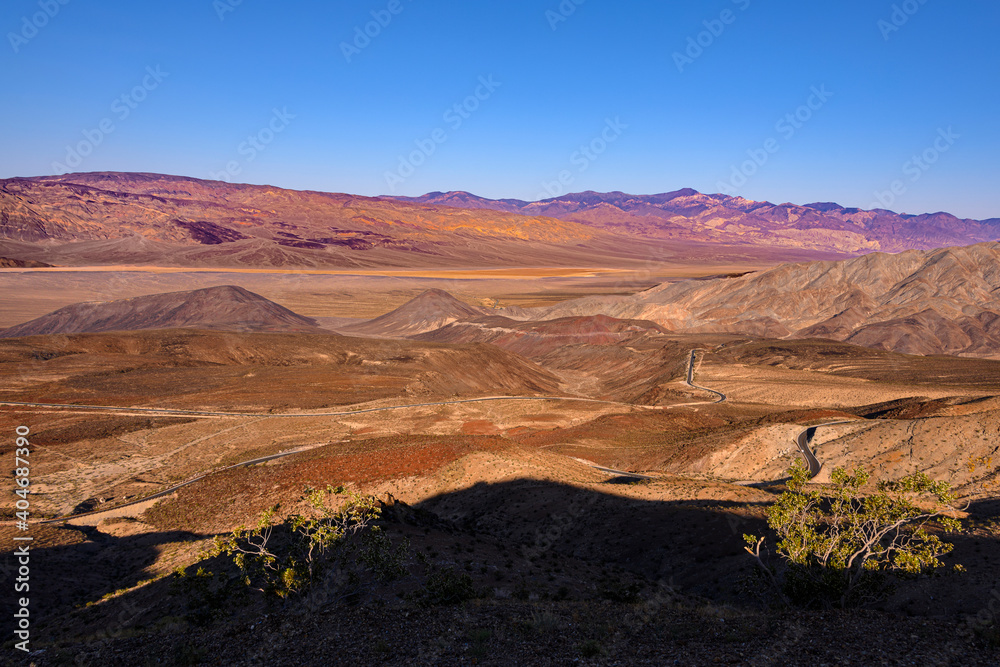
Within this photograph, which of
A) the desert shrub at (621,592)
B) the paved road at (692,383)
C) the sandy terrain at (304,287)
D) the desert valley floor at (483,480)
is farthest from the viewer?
the sandy terrain at (304,287)

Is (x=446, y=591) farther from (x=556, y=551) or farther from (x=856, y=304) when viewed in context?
(x=856, y=304)

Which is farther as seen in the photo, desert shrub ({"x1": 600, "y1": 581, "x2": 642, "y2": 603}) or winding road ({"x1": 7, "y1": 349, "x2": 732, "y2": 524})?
winding road ({"x1": 7, "y1": 349, "x2": 732, "y2": 524})

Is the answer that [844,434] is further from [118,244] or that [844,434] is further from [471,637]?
[118,244]

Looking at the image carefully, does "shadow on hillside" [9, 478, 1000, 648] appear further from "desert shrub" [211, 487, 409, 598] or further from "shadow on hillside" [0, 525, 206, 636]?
"desert shrub" [211, 487, 409, 598]

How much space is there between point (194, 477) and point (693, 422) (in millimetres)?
35629

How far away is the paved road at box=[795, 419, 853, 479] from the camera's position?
3105 cm

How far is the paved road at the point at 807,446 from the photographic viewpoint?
102ft

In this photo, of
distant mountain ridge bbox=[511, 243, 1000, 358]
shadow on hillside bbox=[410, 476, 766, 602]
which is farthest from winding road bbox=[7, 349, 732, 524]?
distant mountain ridge bbox=[511, 243, 1000, 358]

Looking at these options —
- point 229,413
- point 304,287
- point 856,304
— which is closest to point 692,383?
point 229,413

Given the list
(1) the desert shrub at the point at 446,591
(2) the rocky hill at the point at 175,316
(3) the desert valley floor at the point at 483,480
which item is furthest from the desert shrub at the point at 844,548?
(2) the rocky hill at the point at 175,316

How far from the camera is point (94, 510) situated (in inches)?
1089

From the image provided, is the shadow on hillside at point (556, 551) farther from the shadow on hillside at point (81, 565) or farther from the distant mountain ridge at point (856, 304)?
the distant mountain ridge at point (856, 304)

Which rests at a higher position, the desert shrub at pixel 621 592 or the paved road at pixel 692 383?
the desert shrub at pixel 621 592

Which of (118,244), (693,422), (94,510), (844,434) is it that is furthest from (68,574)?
(118,244)
